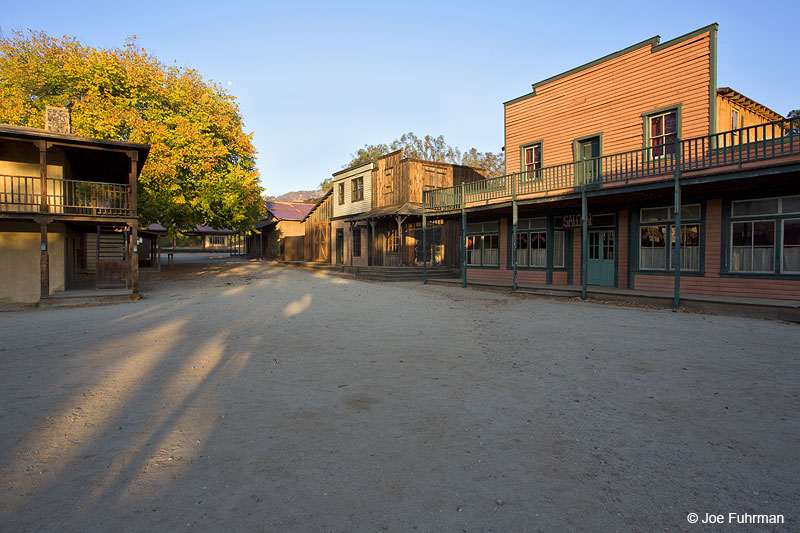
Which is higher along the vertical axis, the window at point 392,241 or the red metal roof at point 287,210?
the red metal roof at point 287,210

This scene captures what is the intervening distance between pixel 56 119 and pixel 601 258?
20.3 m

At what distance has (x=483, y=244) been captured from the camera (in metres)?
20.1

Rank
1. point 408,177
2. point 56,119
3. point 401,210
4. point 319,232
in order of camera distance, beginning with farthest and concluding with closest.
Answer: point 319,232, point 408,177, point 401,210, point 56,119

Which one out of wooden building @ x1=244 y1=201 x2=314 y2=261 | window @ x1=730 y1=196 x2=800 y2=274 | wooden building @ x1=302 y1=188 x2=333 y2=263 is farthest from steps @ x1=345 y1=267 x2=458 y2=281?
wooden building @ x1=244 y1=201 x2=314 y2=261

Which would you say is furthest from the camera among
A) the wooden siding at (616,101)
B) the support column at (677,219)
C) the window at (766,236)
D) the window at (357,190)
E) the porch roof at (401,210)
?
the window at (357,190)

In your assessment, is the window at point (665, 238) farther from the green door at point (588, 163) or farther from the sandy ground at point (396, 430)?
the sandy ground at point (396, 430)

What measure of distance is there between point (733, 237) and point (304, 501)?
1404 cm

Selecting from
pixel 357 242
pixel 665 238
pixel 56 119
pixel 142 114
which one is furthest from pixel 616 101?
pixel 142 114

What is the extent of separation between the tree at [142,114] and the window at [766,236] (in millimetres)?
21809

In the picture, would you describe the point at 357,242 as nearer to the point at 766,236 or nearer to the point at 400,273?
the point at 400,273

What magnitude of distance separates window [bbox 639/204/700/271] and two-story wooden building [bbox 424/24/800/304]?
3 centimetres

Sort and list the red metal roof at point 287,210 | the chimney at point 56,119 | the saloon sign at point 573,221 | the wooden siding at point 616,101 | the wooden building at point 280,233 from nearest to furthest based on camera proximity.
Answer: the wooden siding at point 616,101
the chimney at point 56,119
the saloon sign at point 573,221
the wooden building at point 280,233
the red metal roof at point 287,210

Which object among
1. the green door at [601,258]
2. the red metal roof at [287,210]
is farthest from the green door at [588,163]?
the red metal roof at [287,210]

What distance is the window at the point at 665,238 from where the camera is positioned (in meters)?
12.9
